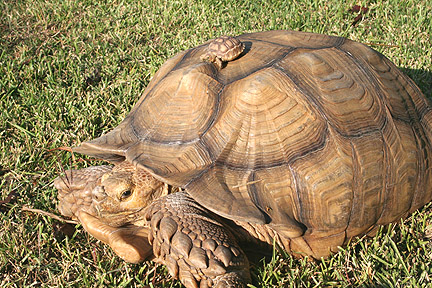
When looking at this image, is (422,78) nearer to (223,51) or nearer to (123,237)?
(223,51)

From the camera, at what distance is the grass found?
8.17 feet

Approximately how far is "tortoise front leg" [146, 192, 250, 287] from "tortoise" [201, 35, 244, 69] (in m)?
0.89

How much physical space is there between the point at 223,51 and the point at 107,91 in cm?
165

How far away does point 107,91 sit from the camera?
395cm

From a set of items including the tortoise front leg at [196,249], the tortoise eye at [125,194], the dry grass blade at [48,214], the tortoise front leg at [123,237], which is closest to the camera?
the tortoise front leg at [196,249]

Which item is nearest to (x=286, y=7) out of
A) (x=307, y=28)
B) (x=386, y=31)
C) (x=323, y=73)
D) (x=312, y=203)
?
(x=307, y=28)

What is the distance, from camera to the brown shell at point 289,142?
234 cm

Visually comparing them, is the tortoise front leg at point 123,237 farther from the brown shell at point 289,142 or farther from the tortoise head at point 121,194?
the brown shell at point 289,142

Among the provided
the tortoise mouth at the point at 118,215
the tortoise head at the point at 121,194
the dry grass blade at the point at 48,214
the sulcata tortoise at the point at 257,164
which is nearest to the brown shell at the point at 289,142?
the sulcata tortoise at the point at 257,164

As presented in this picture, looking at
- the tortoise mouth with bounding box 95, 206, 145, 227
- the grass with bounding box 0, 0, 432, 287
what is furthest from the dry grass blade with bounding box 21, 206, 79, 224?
the tortoise mouth with bounding box 95, 206, 145, 227

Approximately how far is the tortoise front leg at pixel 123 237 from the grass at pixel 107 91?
129 mm

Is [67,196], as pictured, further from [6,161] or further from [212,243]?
[212,243]

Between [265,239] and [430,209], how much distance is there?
115cm

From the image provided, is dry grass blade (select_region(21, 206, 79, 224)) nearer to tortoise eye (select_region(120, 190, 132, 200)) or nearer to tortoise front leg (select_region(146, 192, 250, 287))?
tortoise eye (select_region(120, 190, 132, 200))
